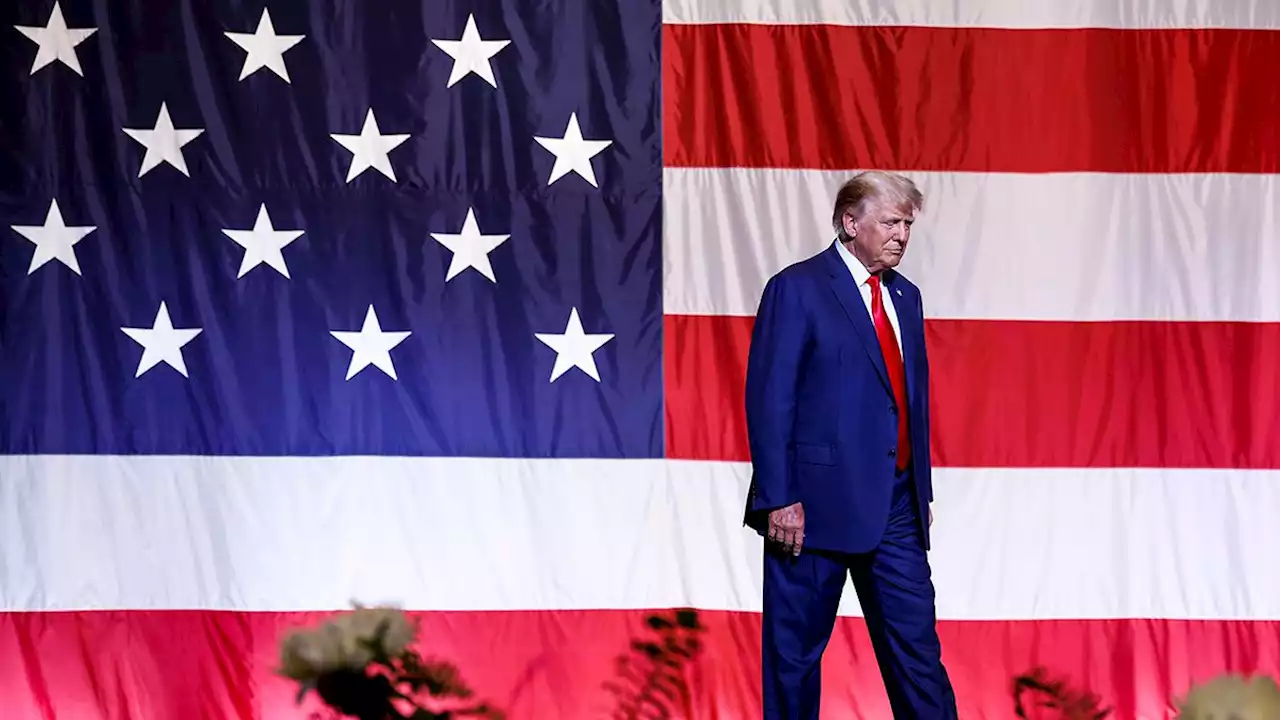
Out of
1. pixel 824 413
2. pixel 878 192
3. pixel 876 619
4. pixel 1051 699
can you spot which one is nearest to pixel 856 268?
pixel 878 192

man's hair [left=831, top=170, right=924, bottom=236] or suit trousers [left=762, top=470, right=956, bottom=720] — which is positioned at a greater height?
man's hair [left=831, top=170, right=924, bottom=236]

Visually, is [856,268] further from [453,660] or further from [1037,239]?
[453,660]

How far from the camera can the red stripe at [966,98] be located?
9.84 feet

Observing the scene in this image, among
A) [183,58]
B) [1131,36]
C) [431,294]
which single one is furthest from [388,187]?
[1131,36]

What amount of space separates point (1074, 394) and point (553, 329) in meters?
1.32

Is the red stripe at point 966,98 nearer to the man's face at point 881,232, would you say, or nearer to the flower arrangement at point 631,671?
the man's face at point 881,232

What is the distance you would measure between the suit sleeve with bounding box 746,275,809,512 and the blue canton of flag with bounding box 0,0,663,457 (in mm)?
767

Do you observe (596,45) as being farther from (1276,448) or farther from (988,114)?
(1276,448)

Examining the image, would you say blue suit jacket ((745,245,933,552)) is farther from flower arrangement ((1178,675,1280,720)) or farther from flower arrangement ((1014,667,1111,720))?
flower arrangement ((1014,667,1111,720))

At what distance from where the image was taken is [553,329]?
10.1ft

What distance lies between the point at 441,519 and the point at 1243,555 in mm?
2006

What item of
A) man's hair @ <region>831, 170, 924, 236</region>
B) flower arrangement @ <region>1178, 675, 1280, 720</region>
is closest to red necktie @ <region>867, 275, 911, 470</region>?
man's hair @ <region>831, 170, 924, 236</region>

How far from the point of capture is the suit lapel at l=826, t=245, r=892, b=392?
2.30 metres

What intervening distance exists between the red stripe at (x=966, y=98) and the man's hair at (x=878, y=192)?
708 millimetres
